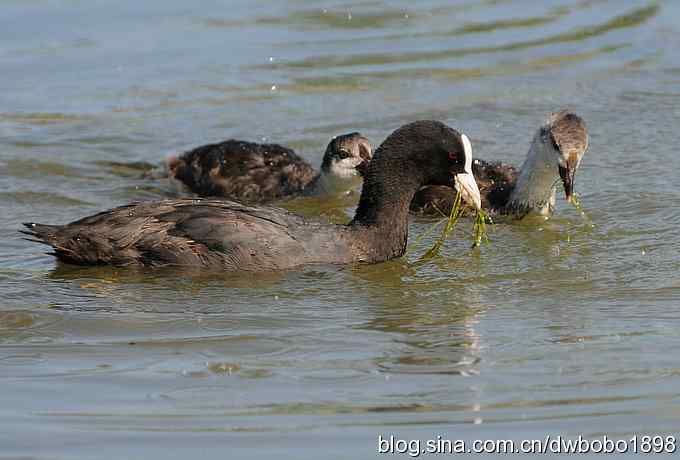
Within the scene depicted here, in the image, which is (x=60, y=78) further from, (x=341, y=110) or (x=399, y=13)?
(x=399, y=13)

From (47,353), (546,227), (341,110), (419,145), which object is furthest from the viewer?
(341,110)

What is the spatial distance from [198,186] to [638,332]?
5530 mm

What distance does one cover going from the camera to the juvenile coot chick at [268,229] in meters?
8.61

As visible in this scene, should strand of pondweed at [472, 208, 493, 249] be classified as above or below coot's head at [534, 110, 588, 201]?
below

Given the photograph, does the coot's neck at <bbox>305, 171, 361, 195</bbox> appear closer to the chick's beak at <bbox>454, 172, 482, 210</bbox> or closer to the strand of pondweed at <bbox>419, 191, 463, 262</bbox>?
the strand of pondweed at <bbox>419, 191, 463, 262</bbox>

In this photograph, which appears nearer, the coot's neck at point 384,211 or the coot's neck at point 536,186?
the coot's neck at point 384,211

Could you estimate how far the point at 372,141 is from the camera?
12.9 meters

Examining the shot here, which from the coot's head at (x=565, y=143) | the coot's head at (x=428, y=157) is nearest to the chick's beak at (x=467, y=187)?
the coot's head at (x=428, y=157)

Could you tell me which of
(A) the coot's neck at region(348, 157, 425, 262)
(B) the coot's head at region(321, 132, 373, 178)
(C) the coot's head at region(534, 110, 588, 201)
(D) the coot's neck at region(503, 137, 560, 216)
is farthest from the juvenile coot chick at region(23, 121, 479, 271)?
(B) the coot's head at region(321, 132, 373, 178)

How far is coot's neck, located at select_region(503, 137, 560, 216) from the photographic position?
10.5 m

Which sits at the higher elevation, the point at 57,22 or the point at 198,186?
the point at 57,22

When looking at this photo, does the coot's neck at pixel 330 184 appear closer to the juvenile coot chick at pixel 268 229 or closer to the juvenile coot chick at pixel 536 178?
the juvenile coot chick at pixel 536 178

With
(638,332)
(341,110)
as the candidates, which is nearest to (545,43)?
(341,110)

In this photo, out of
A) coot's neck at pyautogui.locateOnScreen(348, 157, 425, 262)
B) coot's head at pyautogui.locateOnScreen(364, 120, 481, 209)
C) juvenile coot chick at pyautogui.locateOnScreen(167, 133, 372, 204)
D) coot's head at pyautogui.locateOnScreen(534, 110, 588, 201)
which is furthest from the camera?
juvenile coot chick at pyautogui.locateOnScreen(167, 133, 372, 204)
